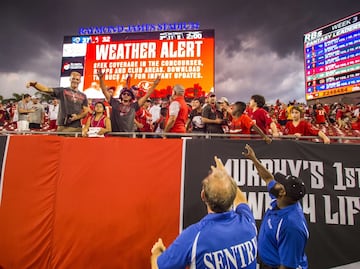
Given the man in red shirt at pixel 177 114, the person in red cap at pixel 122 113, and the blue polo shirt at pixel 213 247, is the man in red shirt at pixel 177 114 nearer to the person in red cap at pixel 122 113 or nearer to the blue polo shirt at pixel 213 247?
the person in red cap at pixel 122 113

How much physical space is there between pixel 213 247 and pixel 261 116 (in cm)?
369

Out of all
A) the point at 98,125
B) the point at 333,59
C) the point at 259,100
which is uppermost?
the point at 333,59

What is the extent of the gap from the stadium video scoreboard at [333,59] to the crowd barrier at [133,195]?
58.3 ft

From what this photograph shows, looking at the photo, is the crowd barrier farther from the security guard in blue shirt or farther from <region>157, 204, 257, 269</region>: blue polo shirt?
<region>157, 204, 257, 269</region>: blue polo shirt

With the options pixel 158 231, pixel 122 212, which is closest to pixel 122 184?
pixel 122 212

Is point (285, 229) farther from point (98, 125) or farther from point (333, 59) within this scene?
point (333, 59)

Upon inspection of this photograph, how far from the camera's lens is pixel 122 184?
4.63 metres

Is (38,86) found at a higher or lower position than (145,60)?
lower

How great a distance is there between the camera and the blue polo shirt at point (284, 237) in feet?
8.29

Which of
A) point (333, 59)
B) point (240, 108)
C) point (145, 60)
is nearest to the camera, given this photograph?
point (240, 108)

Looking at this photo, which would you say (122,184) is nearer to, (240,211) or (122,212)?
(122,212)

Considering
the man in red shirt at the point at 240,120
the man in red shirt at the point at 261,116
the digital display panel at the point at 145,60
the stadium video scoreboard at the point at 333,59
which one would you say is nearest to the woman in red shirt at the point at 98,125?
the man in red shirt at the point at 240,120

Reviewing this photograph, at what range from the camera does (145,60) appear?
19.8 m

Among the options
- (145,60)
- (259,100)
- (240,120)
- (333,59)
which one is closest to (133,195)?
(240,120)
